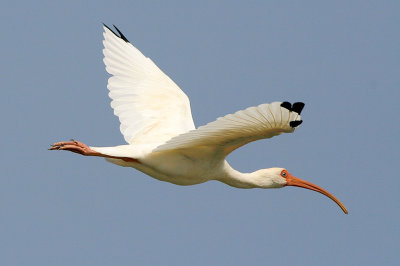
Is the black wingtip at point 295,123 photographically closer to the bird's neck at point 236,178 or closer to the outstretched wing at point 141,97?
the bird's neck at point 236,178

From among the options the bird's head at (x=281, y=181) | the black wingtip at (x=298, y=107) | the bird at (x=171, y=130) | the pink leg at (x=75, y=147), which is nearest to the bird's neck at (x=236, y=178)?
the bird at (x=171, y=130)

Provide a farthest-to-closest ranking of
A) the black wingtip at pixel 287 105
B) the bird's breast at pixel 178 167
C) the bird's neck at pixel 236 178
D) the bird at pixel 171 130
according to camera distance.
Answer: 1. the bird's neck at pixel 236 178
2. the bird's breast at pixel 178 167
3. the bird at pixel 171 130
4. the black wingtip at pixel 287 105

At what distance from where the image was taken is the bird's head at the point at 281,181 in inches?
664

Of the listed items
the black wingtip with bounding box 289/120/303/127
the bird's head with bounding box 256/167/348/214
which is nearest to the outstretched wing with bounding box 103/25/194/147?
the bird's head with bounding box 256/167/348/214

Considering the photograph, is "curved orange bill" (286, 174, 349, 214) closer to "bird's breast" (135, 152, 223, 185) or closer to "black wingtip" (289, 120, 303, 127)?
"bird's breast" (135, 152, 223, 185)

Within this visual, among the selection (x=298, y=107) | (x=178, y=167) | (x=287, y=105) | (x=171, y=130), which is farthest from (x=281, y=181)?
(x=287, y=105)

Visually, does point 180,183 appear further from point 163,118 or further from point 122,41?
point 122,41

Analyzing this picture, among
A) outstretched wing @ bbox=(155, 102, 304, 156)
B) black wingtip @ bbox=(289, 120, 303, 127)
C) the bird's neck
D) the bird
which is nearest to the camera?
outstretched wing @ bbox=(155, 102, 304, 156)

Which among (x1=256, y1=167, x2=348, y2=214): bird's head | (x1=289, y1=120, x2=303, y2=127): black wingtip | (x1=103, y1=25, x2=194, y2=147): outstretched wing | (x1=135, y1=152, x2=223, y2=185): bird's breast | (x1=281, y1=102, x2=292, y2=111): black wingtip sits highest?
(x1=103, y1=25, x2=194, y2=147): outstretched wing

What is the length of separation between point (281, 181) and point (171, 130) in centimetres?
239

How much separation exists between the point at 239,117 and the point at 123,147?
2.80 metres

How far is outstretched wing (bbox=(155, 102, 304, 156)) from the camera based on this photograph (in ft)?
42.2

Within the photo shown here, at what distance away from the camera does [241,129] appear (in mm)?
13664

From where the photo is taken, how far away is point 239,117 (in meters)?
12.9
